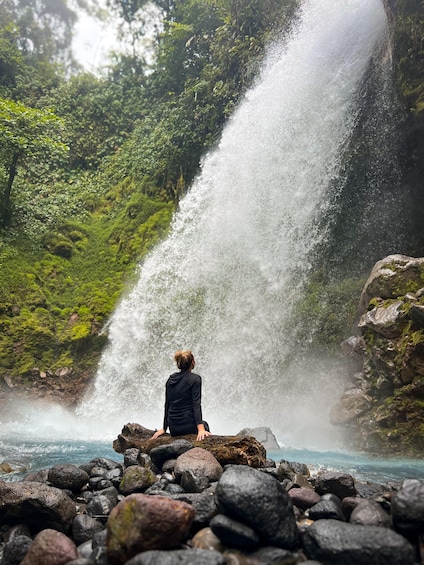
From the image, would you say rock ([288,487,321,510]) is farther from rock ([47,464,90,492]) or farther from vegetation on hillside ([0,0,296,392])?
vegetation on hillside ([0,0,296,392])

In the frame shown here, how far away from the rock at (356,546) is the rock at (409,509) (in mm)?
213

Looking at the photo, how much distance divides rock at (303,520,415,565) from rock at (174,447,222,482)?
1.48 metres

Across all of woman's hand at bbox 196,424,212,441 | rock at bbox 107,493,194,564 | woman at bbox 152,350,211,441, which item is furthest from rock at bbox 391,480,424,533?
woman at bbox 152,350,211,441

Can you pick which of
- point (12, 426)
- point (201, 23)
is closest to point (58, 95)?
point (201, 23)

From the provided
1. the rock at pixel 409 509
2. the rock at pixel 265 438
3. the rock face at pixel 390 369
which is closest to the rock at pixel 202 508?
the rock at pixel 409 509

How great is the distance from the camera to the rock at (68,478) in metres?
4.79

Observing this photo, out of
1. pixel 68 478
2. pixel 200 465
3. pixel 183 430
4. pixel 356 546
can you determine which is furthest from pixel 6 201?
pixel 356 546

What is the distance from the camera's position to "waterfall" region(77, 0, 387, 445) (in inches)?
473

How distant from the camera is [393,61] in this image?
1437 centimetres

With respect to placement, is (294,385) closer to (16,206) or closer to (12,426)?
(12,426)

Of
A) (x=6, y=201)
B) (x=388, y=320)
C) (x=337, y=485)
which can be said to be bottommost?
(x=337, y=485)

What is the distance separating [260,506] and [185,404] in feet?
9.22

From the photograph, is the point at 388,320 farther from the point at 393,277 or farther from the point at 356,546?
the point at 356,546

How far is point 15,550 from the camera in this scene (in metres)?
3.45
